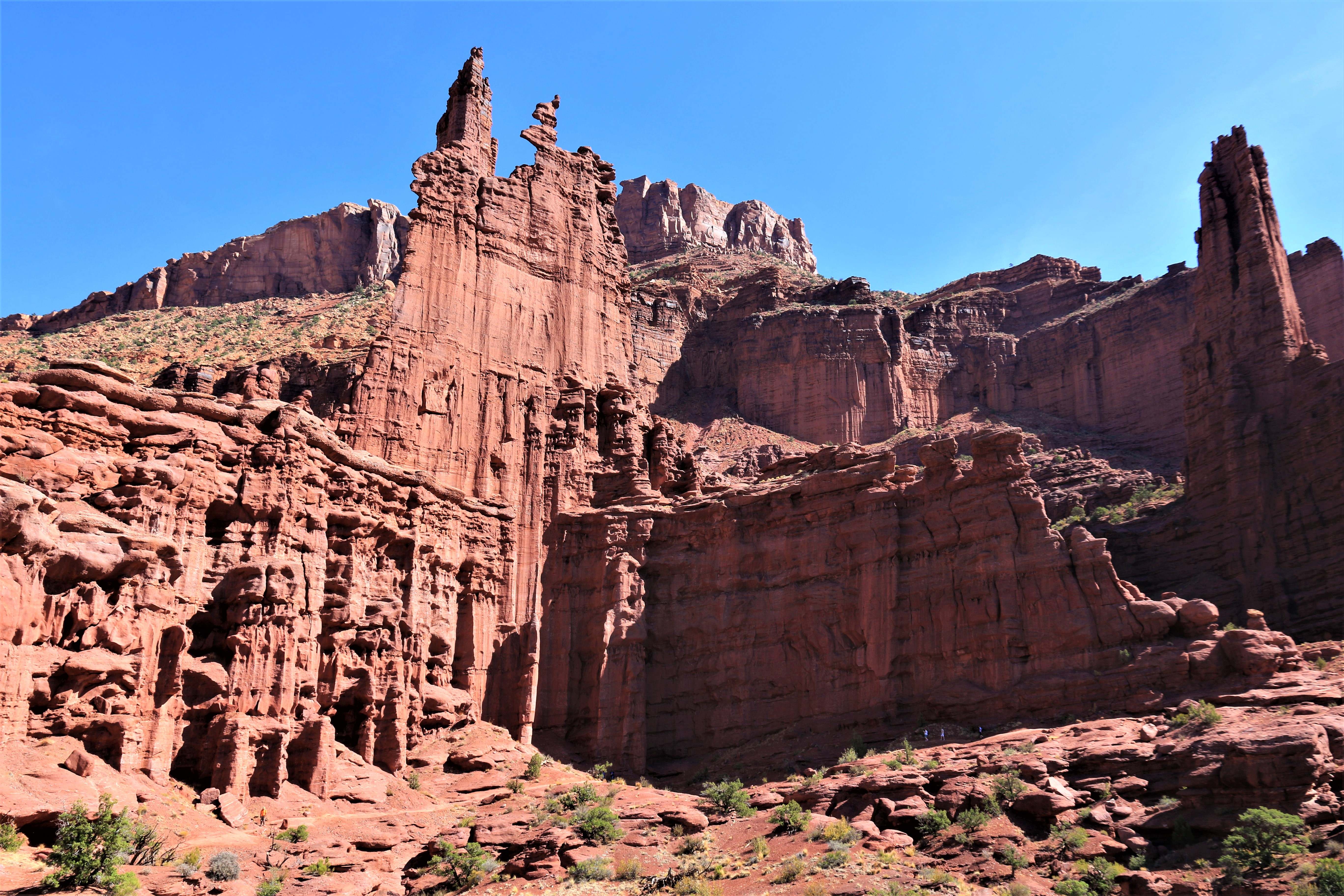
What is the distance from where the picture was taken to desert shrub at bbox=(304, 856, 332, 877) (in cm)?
2173

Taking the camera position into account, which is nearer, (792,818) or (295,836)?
(295,836)

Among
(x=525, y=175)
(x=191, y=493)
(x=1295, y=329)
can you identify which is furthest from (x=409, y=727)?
(x=1295, y=329)

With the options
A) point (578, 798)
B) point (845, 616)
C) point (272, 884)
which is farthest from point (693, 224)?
point (272, 884)

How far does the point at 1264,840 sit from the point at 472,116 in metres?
35.8

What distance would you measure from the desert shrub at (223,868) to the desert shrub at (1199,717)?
20.0 meters

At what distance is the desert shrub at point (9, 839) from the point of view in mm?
18172

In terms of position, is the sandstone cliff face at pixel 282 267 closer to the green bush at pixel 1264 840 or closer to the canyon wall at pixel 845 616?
the canyon wall at pixel 845 616

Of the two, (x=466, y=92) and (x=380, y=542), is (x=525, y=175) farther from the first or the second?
(x=380, y=542)

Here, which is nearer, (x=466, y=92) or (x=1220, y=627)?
(x=1220, y=627)

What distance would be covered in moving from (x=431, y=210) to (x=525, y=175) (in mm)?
4918

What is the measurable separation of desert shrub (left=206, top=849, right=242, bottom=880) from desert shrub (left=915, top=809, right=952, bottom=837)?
525 inches

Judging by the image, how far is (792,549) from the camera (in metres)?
36.8

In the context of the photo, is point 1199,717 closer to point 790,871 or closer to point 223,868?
point 790,871

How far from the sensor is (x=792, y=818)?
80.9 ft
